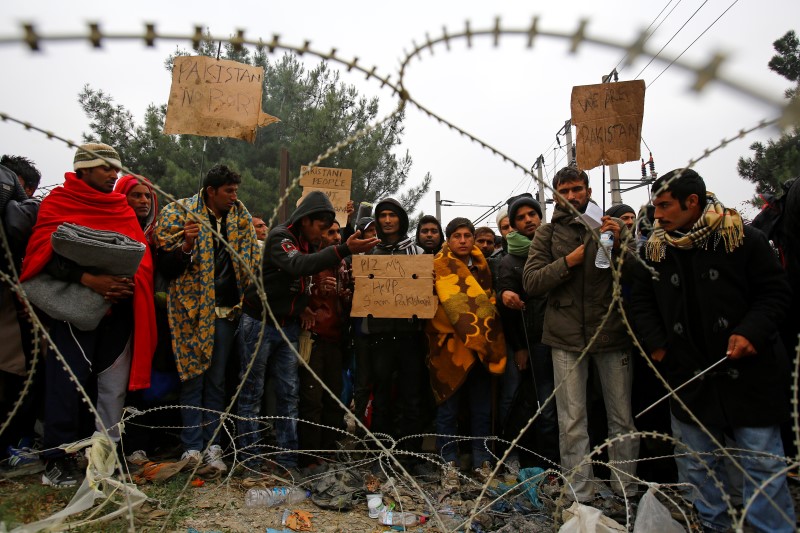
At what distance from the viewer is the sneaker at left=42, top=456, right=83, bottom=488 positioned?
2.87 m

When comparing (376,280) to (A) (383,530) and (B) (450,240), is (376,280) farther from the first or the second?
(A) (383,530)

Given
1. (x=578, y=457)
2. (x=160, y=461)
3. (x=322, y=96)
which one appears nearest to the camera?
(x=578, y=457)

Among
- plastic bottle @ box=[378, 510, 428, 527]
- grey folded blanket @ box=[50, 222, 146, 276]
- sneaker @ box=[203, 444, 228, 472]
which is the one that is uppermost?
grey folded blanket @ box=[50, 222, 146, 276]

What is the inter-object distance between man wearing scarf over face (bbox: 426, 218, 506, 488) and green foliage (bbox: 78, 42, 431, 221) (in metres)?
6.91

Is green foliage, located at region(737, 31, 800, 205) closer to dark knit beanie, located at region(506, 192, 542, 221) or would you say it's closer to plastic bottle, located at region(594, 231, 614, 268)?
plastic bottle, located at region(594, 231, 614, 268)

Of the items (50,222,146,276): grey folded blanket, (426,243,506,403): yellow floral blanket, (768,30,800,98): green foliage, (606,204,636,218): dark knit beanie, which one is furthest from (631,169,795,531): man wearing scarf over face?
(50,222,146,276): grey folded blanket

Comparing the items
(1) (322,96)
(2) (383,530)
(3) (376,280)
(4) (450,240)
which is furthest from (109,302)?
(1) (322,96)

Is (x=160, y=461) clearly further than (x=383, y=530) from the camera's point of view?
Yes

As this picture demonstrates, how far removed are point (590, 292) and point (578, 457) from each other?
3.30 feet

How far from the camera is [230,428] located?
374cm

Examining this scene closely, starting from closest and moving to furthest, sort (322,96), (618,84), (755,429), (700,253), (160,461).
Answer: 1. (755,429)
2. (700,253)
3. (618,84)
4. (160,461)
5. (322,96)

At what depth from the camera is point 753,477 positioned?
242cm

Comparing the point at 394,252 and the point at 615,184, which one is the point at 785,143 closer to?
the point at 394,252

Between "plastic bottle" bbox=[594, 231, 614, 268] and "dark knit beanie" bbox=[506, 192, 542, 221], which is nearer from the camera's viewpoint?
"plastic bottle" bbox=[594, 231, 614, 268]
